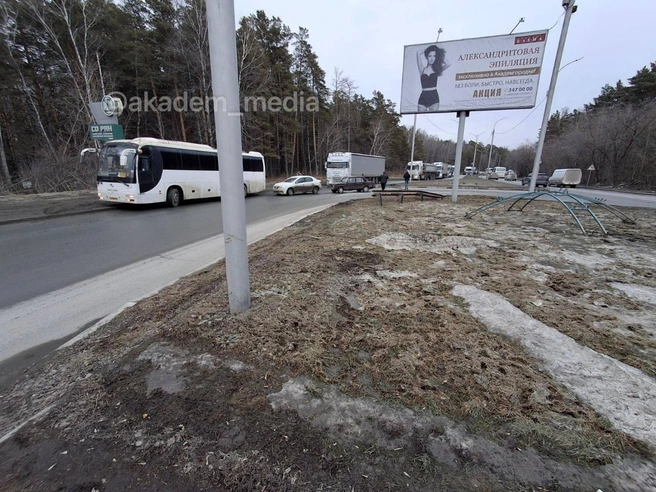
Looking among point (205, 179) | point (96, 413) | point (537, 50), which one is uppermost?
point (537, 50)

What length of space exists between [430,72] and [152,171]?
42.9 ft

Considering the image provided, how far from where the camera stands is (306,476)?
1553 mm

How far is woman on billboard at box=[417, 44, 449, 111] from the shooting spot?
42.3ft

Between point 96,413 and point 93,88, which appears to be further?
point 93,88

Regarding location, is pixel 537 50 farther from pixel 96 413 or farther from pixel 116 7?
pixel 116 7

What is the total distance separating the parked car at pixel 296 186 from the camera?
20375 millimetres

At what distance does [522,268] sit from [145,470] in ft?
18.4

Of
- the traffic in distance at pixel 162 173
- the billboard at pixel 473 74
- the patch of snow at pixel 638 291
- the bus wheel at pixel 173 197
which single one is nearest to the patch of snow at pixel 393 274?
the patch of snow at pixel 638 291

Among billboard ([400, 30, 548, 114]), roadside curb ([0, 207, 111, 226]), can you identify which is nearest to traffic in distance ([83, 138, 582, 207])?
roadside curb ([0, 207, 111, 226])

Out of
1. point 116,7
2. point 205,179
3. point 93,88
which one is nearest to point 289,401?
point 205,179

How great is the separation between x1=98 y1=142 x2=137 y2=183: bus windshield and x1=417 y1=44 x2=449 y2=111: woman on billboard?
1279 centimetres

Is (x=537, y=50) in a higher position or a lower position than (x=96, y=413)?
higher

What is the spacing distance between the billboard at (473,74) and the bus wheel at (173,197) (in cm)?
1164

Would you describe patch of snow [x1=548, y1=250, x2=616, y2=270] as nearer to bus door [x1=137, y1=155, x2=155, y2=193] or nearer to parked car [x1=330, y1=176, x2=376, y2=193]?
bus door [x1=137, y1=155, x2=155, y2=193]
